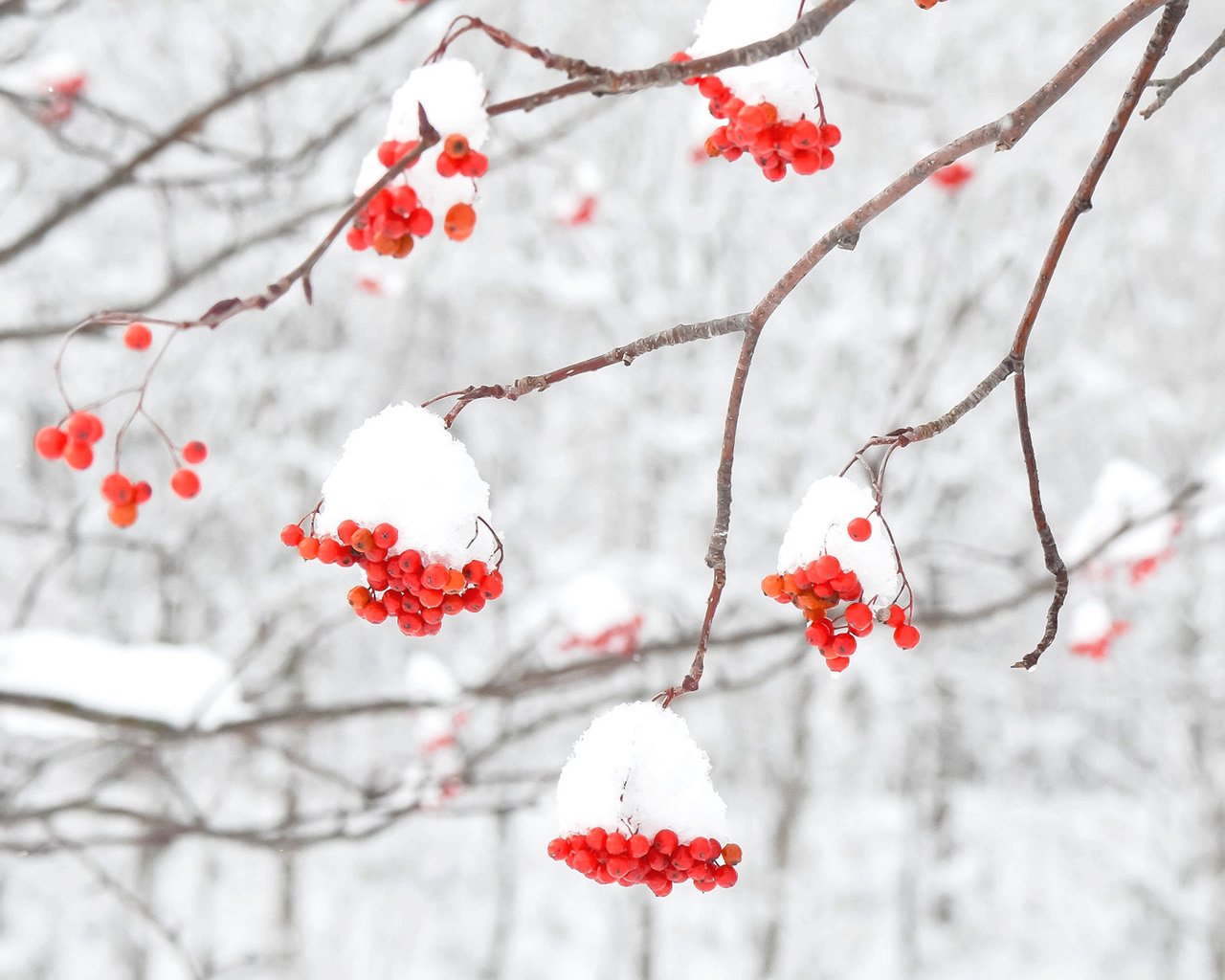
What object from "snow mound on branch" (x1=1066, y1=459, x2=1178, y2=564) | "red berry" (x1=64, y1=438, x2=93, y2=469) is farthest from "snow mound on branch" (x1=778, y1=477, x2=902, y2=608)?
"snow mound on branch" (x1=1066, y1=459, x2=1178, y2=564)

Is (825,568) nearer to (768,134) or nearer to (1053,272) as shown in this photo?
(1053,272)

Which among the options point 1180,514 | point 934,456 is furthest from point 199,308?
point 1180,514

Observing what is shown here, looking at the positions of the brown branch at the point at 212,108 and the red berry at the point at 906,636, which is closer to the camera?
the red berry at the point at 906,636

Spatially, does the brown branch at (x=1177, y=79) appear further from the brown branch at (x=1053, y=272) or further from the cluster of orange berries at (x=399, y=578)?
the cluster of orange berries at (x=399, y=578)

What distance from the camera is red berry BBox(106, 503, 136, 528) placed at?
1.32m

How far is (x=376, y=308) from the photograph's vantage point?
31.5 feet

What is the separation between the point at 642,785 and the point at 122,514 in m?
0.77

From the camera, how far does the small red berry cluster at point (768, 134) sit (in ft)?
3.77

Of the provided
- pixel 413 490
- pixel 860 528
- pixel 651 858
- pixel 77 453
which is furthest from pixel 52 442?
pixel 860 528

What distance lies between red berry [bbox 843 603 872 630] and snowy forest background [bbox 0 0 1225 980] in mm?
5078

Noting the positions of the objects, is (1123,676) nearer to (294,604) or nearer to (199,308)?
(294,604)

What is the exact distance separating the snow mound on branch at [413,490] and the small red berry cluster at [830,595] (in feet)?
1.14

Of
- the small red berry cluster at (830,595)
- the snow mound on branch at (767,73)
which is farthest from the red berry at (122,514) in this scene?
the snow mound on branch at (767,73)

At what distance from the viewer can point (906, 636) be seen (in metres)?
1.23
